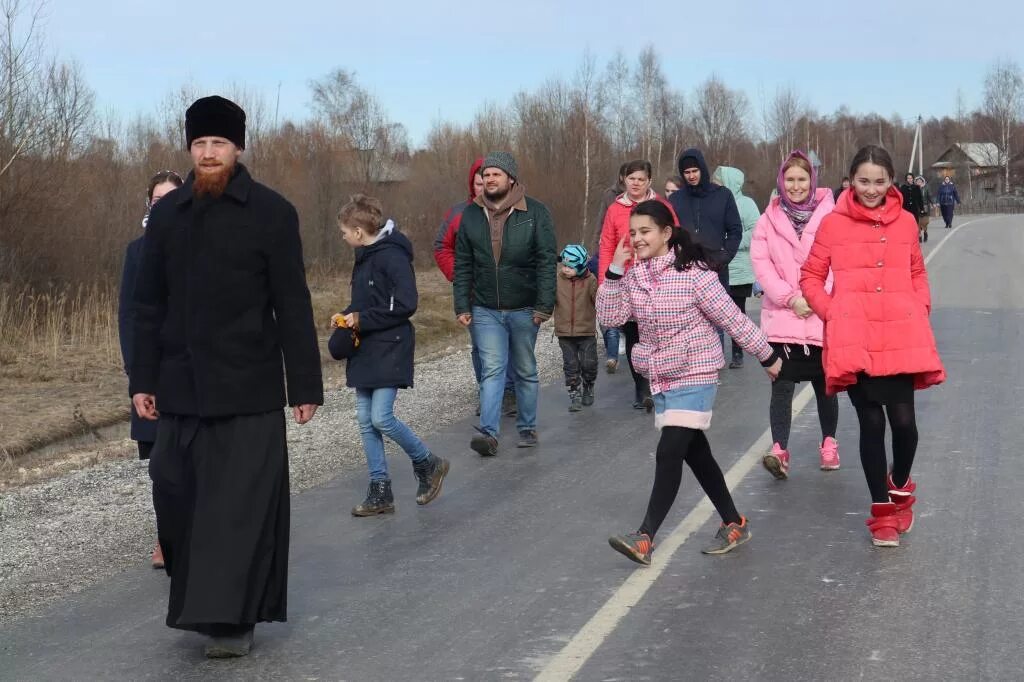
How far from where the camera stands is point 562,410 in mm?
11641

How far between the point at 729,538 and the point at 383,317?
2.40 m

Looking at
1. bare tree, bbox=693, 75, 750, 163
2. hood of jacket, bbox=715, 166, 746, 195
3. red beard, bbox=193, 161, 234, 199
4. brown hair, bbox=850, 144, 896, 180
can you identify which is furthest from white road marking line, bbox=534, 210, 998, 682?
bare tree, bbox=693, 75, 750, 163

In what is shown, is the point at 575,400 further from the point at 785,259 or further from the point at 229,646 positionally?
the point at 229,646

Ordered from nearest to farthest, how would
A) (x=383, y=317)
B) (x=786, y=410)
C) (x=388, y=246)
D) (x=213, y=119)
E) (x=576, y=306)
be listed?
(x=213, y=119), (x=383, y=317), (x=388, y=246), (x=786, y=410), (x=576, y=306)

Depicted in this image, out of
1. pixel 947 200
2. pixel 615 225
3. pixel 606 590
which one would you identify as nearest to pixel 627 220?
pixel 615 225

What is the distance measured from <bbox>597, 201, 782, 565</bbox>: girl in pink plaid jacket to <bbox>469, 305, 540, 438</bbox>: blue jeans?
9.73 feet

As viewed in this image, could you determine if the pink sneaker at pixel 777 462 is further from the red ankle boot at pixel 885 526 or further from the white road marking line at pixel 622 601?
the red ankle boot at pixel 885 526

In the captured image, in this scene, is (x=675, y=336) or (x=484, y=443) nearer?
(x=675, y=336)

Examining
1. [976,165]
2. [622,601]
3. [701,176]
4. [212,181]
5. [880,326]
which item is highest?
[976,165]

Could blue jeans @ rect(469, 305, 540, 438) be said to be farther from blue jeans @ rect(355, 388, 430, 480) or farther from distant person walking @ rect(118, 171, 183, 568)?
distant person walking @ rect(118, 171, 183, 568)

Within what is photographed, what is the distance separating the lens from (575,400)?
11.7 meters

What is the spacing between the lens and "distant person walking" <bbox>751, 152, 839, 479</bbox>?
8.16 metres

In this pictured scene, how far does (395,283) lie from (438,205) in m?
34.1

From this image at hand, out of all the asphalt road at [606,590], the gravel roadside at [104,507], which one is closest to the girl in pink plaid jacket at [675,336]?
the asphalt road at [606,590]
